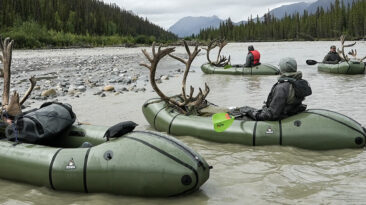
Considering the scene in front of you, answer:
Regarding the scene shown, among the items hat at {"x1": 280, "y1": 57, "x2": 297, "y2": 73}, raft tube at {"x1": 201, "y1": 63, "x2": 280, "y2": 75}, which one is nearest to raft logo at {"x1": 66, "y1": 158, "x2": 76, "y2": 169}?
hat at {"x1": 280, "y1": 57, "x2": 297, "y2": 73}

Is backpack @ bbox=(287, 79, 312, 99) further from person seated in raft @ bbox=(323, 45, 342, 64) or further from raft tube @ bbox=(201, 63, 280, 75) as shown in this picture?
person seated in raft @ bbox=(323, 45, 342, 64)

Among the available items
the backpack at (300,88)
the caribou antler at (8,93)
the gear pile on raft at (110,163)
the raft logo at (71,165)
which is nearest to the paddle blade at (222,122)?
the backpack at (300,88)

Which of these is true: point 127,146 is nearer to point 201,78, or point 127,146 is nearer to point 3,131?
point 3,131

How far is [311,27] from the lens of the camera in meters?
98.3

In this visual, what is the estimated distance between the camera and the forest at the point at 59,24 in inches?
2210

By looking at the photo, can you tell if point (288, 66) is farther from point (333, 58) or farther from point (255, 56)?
point (333, 58)

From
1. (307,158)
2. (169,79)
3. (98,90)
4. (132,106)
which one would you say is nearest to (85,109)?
(132,106)

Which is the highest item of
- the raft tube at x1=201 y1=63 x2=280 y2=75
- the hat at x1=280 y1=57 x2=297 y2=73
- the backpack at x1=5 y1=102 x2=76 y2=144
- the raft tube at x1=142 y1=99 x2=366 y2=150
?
the hat at x1=280 y1=57 x2=297 y2=73

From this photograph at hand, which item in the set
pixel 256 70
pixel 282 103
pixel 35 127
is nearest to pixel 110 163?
pixel 35 127

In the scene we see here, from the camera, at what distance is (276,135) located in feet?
19.8

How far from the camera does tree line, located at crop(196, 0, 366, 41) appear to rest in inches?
3421

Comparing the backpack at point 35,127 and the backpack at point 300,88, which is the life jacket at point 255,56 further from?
the backpack at point 35,127

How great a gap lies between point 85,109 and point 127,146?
600 cm

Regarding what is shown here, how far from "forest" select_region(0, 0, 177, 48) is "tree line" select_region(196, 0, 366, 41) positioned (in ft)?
117
